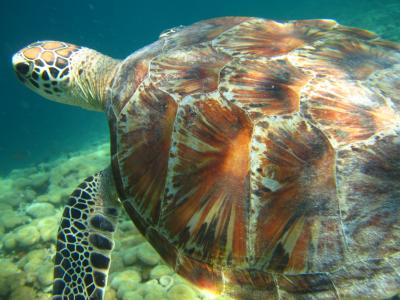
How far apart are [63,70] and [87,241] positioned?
211 cm

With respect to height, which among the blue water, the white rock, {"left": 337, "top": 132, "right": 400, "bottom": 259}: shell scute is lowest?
the blue water

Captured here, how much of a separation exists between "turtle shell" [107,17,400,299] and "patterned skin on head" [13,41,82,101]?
1700mm

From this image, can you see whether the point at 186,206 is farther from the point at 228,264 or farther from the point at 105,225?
the point at 105,225

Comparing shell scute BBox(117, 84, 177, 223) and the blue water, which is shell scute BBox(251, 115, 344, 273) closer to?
shell scute BBox(117, 84, 177, 223)

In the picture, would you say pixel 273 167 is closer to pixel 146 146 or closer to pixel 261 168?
pixel 261 168

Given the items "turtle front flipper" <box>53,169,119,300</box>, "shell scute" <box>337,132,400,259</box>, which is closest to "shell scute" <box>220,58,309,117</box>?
"shell scute" <box>337,132,400,259</box>

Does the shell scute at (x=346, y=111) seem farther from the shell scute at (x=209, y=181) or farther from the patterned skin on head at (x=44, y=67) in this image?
the patterned skin on head at (x=44, y=67)

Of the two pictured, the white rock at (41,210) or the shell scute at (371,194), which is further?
the white rock at (41,210)

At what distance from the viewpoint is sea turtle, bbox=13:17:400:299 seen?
5.05 ft

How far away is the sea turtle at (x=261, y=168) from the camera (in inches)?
60.6

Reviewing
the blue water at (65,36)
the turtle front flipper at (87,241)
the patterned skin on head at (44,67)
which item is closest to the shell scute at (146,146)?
the turtle front flipper at (87,241)

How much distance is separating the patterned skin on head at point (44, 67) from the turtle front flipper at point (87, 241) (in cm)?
151

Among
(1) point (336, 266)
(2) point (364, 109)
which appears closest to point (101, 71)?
(2) point (364, 109)

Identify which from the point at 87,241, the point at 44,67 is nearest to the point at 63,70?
the point at 44,67
